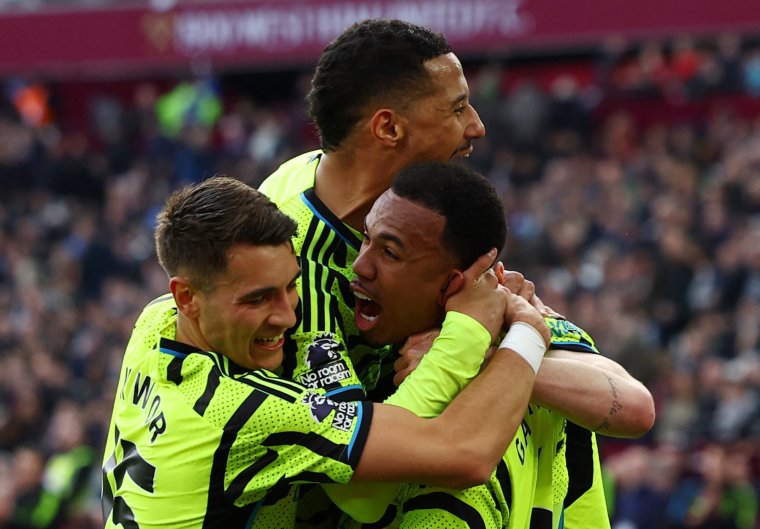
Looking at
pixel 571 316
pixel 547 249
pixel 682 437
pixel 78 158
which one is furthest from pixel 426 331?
pixel 78 158

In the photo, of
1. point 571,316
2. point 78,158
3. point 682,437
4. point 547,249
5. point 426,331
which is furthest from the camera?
point 78,158

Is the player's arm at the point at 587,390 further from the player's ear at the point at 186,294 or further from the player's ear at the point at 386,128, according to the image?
the player's ear at the point at 186,294

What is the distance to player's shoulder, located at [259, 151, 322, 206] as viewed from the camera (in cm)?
453

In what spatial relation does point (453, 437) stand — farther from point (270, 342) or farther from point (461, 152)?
point (461, 152)

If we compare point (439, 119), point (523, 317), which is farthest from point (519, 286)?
point (439, 119)

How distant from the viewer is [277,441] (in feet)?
12.8

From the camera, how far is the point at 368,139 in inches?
175

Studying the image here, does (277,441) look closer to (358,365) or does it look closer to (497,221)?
(358,365)

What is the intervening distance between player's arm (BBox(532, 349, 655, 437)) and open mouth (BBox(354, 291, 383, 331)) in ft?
1.73

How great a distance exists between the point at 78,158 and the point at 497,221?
49.8 ft

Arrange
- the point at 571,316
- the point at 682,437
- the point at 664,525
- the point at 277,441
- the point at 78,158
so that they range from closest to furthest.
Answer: the point at 277,441 < the point at 664,525 < the point at 682,437 < the point at 571,316 < the point at 78,158

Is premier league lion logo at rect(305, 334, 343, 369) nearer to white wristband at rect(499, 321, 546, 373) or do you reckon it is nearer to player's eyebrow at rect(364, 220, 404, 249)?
player's eyebrow at rect(364, 220, 404, 249)

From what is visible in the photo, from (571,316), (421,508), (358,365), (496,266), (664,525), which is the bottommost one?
(664,525)

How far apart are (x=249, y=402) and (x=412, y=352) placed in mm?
559
